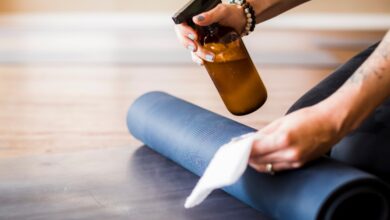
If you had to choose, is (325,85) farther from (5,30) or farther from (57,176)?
(5,30)

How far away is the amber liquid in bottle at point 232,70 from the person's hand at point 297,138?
316mm

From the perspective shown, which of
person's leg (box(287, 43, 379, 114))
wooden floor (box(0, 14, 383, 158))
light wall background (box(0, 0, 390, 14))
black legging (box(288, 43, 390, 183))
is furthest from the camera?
light wall background (box(0, 0, 390, 14))

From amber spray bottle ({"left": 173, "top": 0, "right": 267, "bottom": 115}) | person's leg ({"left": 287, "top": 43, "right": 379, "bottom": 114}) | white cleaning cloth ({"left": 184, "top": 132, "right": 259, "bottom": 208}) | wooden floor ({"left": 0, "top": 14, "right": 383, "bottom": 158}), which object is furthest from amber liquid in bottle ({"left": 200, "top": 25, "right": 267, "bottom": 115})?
wooden floor ({"left": 0, "top": 14, "right": 383, "bottom": 158})

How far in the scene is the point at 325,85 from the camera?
152 centimetres

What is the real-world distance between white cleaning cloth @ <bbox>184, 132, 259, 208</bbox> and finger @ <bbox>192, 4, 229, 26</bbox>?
281 millimetres

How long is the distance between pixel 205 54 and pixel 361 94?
1.20 feet

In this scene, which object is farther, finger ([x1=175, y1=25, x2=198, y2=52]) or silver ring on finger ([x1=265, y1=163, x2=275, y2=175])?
finger ([x1=175, y1=25, x2=198, y2=52])

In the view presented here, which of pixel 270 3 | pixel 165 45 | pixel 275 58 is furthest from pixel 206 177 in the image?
pixel 165 45

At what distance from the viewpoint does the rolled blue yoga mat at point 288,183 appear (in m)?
1.04

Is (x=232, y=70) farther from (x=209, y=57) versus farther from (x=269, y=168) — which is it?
(x=269, y=168)

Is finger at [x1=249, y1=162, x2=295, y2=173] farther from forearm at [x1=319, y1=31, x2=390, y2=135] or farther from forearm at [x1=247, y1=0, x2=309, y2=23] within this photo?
forearm at [x1=247, y1=0, x2=309, y2=23]

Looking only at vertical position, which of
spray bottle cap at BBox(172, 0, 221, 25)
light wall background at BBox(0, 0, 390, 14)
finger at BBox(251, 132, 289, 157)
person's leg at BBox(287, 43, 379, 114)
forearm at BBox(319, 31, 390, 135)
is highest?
spray bottle cap at BBox(172, 0, 221, 25)

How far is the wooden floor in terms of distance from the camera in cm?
216

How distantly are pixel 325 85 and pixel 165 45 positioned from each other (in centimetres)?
280
